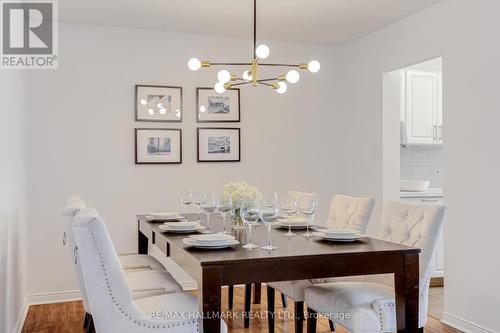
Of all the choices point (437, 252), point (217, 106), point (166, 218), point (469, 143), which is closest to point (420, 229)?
point (469, 143)

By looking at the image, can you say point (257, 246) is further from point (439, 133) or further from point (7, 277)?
point (439, 133)

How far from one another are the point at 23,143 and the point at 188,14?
173cm

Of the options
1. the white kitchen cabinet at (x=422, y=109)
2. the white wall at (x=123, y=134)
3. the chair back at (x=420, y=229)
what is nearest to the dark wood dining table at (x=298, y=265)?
the chair back at (x=420, y=229)

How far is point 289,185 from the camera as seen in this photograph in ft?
17.0

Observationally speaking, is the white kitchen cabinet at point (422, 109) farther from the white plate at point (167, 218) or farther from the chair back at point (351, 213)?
the white plate at point (167, 218)

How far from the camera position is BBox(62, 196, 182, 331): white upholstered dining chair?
2707mm

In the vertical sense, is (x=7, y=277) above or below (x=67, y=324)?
above

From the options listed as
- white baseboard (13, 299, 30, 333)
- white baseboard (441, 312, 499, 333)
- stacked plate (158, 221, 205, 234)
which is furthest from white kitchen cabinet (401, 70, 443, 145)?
white baseboard (13, 299, 30, 333)

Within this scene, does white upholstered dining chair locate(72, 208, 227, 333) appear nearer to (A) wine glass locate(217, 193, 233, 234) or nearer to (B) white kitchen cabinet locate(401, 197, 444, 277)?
(A) wine glass locate(217, 193, 233, 234)

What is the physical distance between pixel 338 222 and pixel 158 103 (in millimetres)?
2169

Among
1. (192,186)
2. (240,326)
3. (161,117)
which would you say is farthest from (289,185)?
(240,326)

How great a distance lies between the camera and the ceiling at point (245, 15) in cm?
395

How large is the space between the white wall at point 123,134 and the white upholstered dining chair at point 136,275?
1.10 metres

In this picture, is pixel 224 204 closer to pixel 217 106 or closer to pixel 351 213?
pixel 351 213
